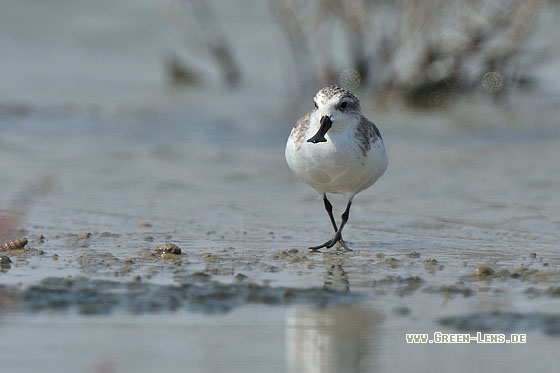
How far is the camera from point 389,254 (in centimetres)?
673

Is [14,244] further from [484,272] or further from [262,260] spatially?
[484,272]

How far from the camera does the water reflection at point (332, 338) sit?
4.32m

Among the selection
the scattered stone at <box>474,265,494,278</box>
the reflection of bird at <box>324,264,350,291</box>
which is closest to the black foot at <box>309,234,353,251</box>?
the reflection of bird at <box>324,264,350,291</box>

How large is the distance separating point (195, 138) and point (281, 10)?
10.5ft

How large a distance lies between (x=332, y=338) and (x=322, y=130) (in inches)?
79.3

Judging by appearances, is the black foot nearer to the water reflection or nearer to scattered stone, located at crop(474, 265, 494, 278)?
scattered stone, located at crop(474, 265, 494, 278)

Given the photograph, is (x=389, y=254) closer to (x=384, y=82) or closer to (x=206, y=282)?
(x=206, y=282)

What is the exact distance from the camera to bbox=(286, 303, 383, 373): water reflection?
4.32 metres

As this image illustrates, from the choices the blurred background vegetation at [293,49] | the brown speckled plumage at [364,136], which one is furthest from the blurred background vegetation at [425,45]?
the brown speckled plumage at [364,136]

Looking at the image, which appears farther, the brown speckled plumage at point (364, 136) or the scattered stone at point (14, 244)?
the brown speckled plumage at point (364, 136)

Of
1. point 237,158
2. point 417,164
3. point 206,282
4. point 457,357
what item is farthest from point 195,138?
point 457,357

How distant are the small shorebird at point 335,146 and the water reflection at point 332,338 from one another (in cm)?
158

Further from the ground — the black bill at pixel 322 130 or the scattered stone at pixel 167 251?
the black bill at pixel 322 130

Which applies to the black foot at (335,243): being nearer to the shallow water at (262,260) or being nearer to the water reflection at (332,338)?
the shallow water at (262,260)
